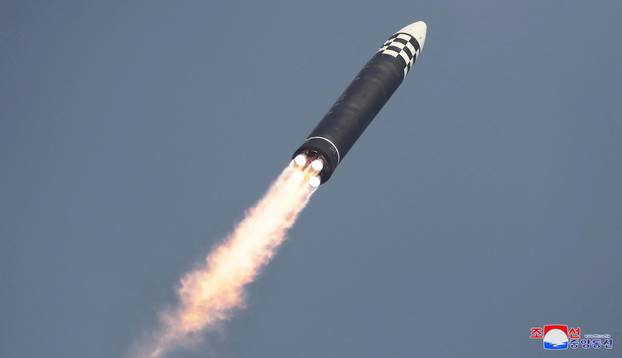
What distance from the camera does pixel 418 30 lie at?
8212 centimetres

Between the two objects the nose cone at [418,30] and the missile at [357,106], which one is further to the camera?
the nose cone at [418,30]

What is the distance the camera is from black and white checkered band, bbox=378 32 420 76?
76750 millimetres

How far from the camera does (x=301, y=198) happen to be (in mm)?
74000

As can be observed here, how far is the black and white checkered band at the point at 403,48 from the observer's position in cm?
7675

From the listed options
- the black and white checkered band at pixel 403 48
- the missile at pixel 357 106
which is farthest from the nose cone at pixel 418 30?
the black and white checkered band at pixel 403 48

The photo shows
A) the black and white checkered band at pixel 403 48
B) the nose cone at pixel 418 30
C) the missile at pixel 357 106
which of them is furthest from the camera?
the nose cone at pixel 418 30

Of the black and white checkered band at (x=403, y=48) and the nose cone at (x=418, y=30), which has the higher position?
the nose cone at (x=418, y=30)

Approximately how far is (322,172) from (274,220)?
33.0ft

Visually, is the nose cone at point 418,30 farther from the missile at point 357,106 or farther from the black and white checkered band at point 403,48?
the black and white checkered band at point 403,48

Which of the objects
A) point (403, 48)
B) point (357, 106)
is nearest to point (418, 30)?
point (403, 48)

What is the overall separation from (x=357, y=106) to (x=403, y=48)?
1036 centimetres

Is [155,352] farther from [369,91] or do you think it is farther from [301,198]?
[369,91]

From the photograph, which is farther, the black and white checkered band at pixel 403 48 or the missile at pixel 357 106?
the black and white checkered band at pixel 403 48

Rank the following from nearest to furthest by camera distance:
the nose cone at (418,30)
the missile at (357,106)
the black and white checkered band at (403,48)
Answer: the missile at (357,106) < the black and white checkered band at (403,48) < the nose cone at (418,30)
